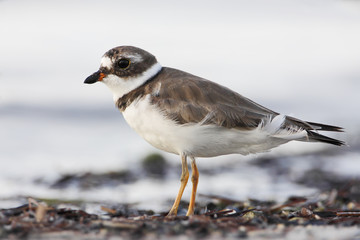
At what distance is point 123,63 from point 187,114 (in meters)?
0.79

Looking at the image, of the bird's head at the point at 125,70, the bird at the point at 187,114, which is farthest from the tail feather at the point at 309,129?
the bird's head at the point at 125,70

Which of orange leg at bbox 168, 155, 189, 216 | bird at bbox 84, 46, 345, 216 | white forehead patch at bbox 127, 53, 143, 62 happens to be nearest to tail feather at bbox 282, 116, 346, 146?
bird at bbox 84, 46, 345, 216

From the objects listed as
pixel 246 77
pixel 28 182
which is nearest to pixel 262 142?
pixel 28 182

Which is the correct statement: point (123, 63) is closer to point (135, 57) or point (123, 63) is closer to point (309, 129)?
point (135, 57)

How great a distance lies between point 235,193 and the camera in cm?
704

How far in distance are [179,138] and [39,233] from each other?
4.99 ft

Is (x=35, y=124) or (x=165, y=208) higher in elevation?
(x=35, y=124)

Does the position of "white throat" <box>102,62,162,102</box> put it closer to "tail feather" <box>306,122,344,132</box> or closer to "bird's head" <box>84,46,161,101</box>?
"bird's head" <box>84,46,161,101</box>

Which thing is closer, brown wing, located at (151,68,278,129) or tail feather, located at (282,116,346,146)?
brown wing, located at (151,68,278,129)

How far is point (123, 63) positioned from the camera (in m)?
5.32

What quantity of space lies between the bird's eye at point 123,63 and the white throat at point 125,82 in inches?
4.2

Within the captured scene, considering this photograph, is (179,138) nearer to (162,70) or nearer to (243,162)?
(162,70)

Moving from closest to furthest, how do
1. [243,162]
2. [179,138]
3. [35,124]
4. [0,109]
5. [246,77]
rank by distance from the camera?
[179,138] → [243,162] → [35,124] → [0,109] → [246,77]

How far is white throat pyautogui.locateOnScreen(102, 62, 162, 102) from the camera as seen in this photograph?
208 inches
